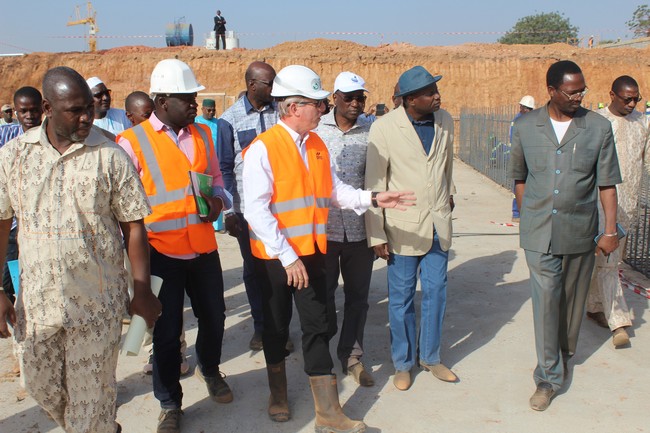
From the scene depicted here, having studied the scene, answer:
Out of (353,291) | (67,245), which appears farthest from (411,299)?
(67,245)

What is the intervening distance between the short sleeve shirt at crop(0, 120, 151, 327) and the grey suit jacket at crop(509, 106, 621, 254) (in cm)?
262

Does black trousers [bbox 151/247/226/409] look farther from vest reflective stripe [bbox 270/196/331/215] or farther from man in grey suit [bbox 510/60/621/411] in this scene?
man in grey suit [bbox 510/60/621/411]

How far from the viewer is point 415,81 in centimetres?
418

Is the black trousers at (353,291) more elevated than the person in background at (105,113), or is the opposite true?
the person in background at (105,113)

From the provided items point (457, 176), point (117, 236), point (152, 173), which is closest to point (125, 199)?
point (117, 236)

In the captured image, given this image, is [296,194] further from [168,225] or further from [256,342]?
[256,342]

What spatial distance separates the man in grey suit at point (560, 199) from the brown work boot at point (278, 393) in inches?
62.1

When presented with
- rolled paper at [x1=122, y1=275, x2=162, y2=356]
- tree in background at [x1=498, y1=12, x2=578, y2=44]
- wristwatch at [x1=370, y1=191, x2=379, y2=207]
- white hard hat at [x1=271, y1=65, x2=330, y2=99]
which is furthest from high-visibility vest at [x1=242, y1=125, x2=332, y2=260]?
tree in background at [x1=498, y1=12, x2=578, y2=44]

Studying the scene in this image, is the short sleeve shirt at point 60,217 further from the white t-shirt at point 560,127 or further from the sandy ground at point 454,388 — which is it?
the white t-shirt at point 560,127

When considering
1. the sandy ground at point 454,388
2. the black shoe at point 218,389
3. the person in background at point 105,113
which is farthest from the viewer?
the person in background at point 105,113

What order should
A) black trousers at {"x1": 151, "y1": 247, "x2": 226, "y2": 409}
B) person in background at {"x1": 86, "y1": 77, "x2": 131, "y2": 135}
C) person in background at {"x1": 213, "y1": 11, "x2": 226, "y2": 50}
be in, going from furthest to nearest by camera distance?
1. person in background at {"x1": 213, "y1": 11, "x2": 226, "y2": 50}
2. person in background at {"x1": 86, "y1": 77, "x2": 131, "y2": 135}
3. black trousers at {"x1": 151, "y1": 247, "x2": 226, "y2": 409}

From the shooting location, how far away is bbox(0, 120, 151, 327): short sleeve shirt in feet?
9.01

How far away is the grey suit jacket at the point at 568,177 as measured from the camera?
13.0 feet

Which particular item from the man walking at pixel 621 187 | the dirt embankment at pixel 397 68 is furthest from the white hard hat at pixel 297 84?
A: the dirt embankment at pixel 397 68
